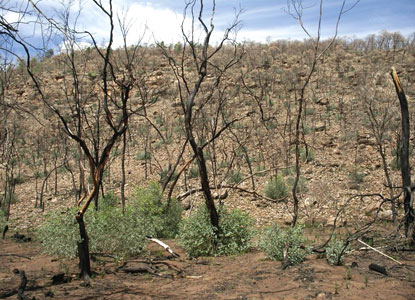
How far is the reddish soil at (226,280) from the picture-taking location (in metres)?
5.13

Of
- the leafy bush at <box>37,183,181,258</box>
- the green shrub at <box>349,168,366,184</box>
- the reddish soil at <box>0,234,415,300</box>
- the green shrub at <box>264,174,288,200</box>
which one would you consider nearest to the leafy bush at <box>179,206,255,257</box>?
the reddish soil at <box>0,234,415,300</box>

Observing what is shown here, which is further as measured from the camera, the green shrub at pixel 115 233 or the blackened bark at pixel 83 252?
the green shrub at pixel 115 233

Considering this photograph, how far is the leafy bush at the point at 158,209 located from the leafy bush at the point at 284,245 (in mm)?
3774

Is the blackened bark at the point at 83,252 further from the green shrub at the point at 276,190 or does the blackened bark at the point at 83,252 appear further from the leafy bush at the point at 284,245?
the green shrub at the point at 276,190

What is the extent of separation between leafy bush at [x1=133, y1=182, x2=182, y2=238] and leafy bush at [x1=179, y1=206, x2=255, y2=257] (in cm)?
204

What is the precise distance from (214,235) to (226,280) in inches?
78.8

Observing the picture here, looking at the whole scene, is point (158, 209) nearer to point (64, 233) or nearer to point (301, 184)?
point (64, 233)

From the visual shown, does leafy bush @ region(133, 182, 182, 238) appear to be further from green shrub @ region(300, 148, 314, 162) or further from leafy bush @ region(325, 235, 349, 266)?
green shrub @ region(300, 148, 314, 162)

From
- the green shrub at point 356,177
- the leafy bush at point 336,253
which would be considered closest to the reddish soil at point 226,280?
the leafy bush at point 336,253

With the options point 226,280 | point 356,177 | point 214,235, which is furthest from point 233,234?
point 356,177

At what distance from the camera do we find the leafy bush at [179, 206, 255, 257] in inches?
310

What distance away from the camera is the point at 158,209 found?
1007 centimetres

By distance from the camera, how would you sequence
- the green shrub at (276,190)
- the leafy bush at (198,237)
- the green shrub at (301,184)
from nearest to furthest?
the leafy bush at (198,237)
the green shrub at (276,190)
the green shrub at (301,184)

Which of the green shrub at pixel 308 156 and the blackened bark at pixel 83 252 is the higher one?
the green shrub at pixel 308 156
